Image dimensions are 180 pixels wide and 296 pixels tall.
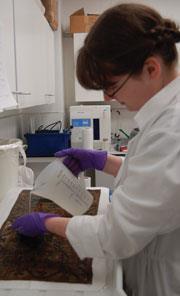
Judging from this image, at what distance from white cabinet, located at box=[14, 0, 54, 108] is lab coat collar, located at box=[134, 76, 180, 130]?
0.81 m

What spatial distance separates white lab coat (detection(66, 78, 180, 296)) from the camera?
718 mm

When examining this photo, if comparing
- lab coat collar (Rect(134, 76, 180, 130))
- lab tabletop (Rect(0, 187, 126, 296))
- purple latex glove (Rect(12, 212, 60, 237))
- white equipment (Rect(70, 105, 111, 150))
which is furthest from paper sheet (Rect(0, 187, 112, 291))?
white equipment (Rect(70, 105, 111, 150))

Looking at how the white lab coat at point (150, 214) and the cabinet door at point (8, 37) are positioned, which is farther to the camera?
the cabinet door at point (8, 37)

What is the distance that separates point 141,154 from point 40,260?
15.9 inches

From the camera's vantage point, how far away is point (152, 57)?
792 mm

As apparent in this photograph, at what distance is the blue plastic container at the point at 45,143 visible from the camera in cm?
249

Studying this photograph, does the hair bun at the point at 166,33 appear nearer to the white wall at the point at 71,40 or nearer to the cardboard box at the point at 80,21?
the cardboard box at the point at 80,21

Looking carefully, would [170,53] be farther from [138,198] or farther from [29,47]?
[29,47]

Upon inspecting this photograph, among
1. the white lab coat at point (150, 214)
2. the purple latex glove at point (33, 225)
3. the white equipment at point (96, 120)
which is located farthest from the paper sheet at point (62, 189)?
the white equipment at point (96, 120)

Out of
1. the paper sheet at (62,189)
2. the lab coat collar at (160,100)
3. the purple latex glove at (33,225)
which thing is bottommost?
the purple latex glove at (33,225)

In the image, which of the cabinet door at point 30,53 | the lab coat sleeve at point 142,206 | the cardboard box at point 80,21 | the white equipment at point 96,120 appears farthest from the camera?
the cardboard box at point 80,21

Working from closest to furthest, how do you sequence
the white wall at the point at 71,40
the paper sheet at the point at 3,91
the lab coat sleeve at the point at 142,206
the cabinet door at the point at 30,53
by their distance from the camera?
the lab coat sleeve at the point at 142,206 < the paper sheet at the point at 3,91 < the cabinet door at the point at 30,53 < the white wall at the point at 71,40

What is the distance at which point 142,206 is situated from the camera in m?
0.73

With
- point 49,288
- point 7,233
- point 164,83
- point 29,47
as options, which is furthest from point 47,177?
point 29,47
